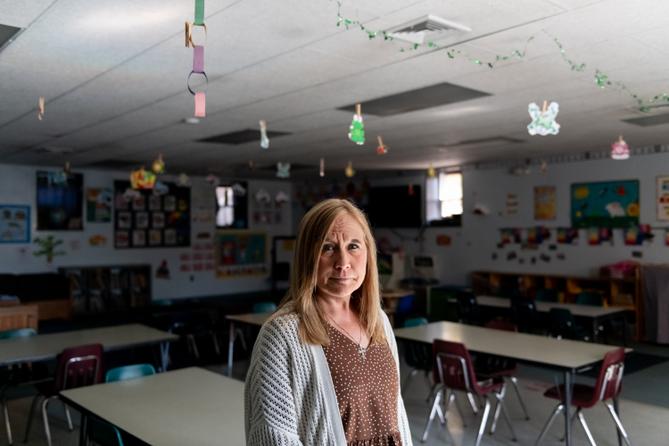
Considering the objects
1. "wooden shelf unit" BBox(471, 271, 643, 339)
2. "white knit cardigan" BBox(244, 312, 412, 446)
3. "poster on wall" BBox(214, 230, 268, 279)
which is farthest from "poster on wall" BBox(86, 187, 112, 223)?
"white knit cardigan" BBox(244, 312, 412, 446)

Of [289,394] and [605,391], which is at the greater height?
[289,394]

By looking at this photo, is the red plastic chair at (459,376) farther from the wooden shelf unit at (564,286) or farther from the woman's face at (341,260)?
the wooden shelf unit at (564,286)

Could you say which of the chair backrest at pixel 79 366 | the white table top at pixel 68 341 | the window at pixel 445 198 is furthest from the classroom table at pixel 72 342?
the window at pixel 445 198

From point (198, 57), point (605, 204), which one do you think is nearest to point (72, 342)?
point (198, 57)

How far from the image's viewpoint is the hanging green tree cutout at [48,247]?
35.8 feet

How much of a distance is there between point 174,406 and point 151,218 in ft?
32.5

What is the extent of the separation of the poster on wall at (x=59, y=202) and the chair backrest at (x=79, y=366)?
7258 millimetres

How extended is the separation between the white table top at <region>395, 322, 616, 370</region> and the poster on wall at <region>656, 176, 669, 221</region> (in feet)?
14.8

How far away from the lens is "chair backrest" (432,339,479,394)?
433cm

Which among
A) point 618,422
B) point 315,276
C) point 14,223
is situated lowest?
point 618,422

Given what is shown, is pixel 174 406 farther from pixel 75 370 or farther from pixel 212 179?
pixel 212 179

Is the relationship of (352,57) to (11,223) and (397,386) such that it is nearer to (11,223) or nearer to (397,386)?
(397,386)

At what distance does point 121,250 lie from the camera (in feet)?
39.4

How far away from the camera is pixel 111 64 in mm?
4059
